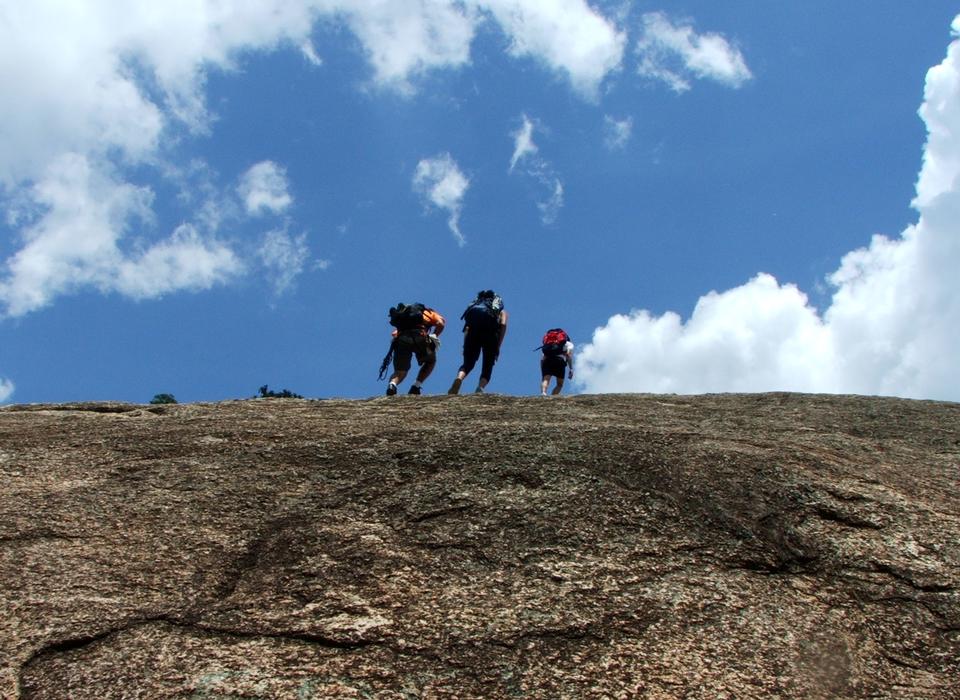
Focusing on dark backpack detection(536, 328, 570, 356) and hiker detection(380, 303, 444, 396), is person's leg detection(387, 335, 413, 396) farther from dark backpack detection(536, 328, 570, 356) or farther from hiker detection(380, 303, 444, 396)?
dark backpack detection(536, 328, 570, 356)

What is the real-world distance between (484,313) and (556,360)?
2.71 meters

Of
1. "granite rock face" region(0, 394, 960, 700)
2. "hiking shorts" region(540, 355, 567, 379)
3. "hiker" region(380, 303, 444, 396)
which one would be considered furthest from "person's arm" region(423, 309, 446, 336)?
"granite rock face" region(0, 394, 960, 700)

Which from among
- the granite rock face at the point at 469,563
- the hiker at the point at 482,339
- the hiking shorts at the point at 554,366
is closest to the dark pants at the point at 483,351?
the hiker at the point at 482,339

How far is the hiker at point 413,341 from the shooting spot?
16000 millimetres

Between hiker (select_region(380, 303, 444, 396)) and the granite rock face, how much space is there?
5641 millimetres

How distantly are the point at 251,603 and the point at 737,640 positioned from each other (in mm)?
3629

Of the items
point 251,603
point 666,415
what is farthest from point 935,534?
point 251,603

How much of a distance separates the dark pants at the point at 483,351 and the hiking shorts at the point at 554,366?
94.2 inches

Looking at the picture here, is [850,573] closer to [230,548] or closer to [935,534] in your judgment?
[935,534]

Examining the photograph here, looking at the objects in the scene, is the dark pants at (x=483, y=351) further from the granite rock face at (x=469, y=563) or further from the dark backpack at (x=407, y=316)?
the granite rock face at (x=469, y=563)

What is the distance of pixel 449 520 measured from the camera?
768 cm

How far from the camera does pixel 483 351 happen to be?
1611cm

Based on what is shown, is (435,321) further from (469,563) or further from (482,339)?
(469,563)

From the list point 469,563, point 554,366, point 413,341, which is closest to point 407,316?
point 413,341
